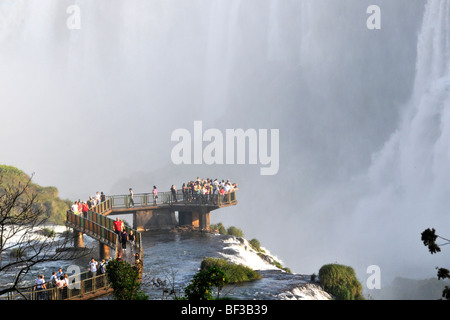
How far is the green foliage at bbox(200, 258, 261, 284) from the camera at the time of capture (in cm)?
2572

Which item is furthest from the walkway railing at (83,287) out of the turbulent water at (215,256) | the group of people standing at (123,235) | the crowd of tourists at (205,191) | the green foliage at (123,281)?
the crowd of tourists at (205,191)

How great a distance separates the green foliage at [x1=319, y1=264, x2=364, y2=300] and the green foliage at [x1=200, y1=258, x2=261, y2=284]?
3.37 m

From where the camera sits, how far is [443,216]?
91.9 m

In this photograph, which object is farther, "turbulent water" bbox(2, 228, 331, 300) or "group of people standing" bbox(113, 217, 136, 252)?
"group of people standing" bbox(113, 217, 136, 252)

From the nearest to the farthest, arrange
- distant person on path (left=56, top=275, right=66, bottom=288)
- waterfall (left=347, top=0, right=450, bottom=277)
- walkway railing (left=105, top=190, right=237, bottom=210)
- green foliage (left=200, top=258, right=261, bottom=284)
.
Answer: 1. distant person on path (left=56, top=275, right=66, bottom=288)
2. green foliage (left=200, top=258, right=261, bottom=284)
3. walkway railing (left=105, top=190, right=237, bottom=210)
4. waterfall (left=347, top=0, right=450, bottom=277)

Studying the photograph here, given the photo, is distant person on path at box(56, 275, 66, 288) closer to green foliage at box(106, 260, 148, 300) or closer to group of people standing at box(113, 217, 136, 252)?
green foliage at box(106, 260, 148, 300)

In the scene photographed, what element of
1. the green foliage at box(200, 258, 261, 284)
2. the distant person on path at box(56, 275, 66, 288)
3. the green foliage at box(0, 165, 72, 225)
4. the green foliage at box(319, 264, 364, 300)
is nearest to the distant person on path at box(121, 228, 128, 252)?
the green foliage at box(200, 258, 261, 284)

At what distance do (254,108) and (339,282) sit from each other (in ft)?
471

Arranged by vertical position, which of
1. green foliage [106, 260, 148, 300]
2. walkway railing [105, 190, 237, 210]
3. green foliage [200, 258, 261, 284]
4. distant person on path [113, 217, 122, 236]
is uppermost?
walkway railing [105, 190, 237, 210]

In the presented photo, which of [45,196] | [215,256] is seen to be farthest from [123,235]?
[45,196]

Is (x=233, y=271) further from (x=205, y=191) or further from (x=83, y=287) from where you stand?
(x=205, y=191)

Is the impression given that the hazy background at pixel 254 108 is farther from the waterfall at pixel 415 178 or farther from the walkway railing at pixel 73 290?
the walkway railing at pixel 73 290

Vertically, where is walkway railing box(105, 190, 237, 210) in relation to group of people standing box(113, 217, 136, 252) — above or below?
above
